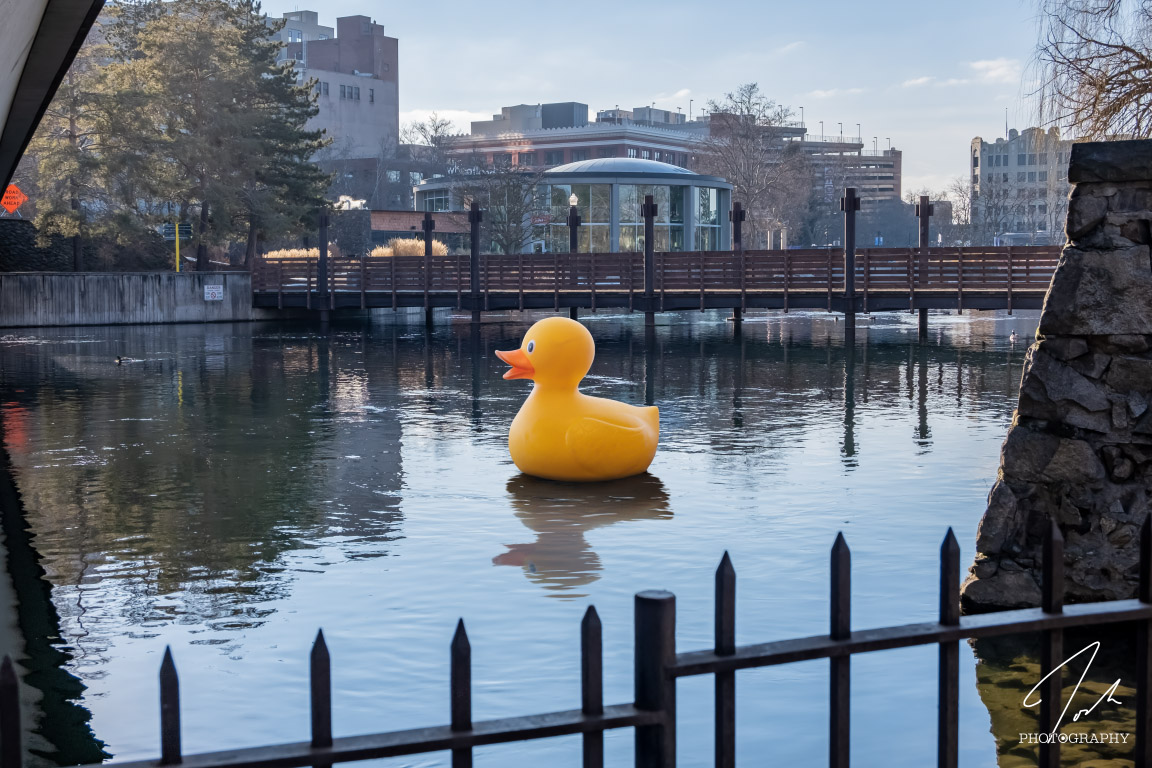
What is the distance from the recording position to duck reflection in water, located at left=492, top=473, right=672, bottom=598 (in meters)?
9.11

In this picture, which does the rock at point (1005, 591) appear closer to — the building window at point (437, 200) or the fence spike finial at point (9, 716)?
the fence spike finial at point (9, 716)

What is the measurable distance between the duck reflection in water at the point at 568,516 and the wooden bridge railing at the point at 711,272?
2411 centimetres

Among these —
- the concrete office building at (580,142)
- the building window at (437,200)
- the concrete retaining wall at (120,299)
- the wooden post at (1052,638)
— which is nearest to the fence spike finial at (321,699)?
the wooden post at (1052,638)

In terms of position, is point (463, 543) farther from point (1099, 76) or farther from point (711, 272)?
point (711, 272)

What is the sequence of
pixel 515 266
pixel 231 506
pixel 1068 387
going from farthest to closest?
pixel 515 266 < pixel 231 506 < pixel 1068 387

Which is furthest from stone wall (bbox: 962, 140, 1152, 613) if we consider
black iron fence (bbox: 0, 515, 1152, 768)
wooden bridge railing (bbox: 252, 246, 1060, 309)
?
wooden bridge railing (bbox: 252, 246, 1060, 309)

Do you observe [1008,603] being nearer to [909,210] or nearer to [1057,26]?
[1057,26]

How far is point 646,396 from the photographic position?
20.8 meters

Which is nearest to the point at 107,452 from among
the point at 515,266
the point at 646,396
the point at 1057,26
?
the point at 646,396

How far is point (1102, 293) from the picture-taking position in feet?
23.0

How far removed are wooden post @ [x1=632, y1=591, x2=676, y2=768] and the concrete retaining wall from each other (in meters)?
46.0

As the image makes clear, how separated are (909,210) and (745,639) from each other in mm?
164162

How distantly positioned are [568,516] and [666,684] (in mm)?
7949

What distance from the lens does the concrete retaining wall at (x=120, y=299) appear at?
4503cm
